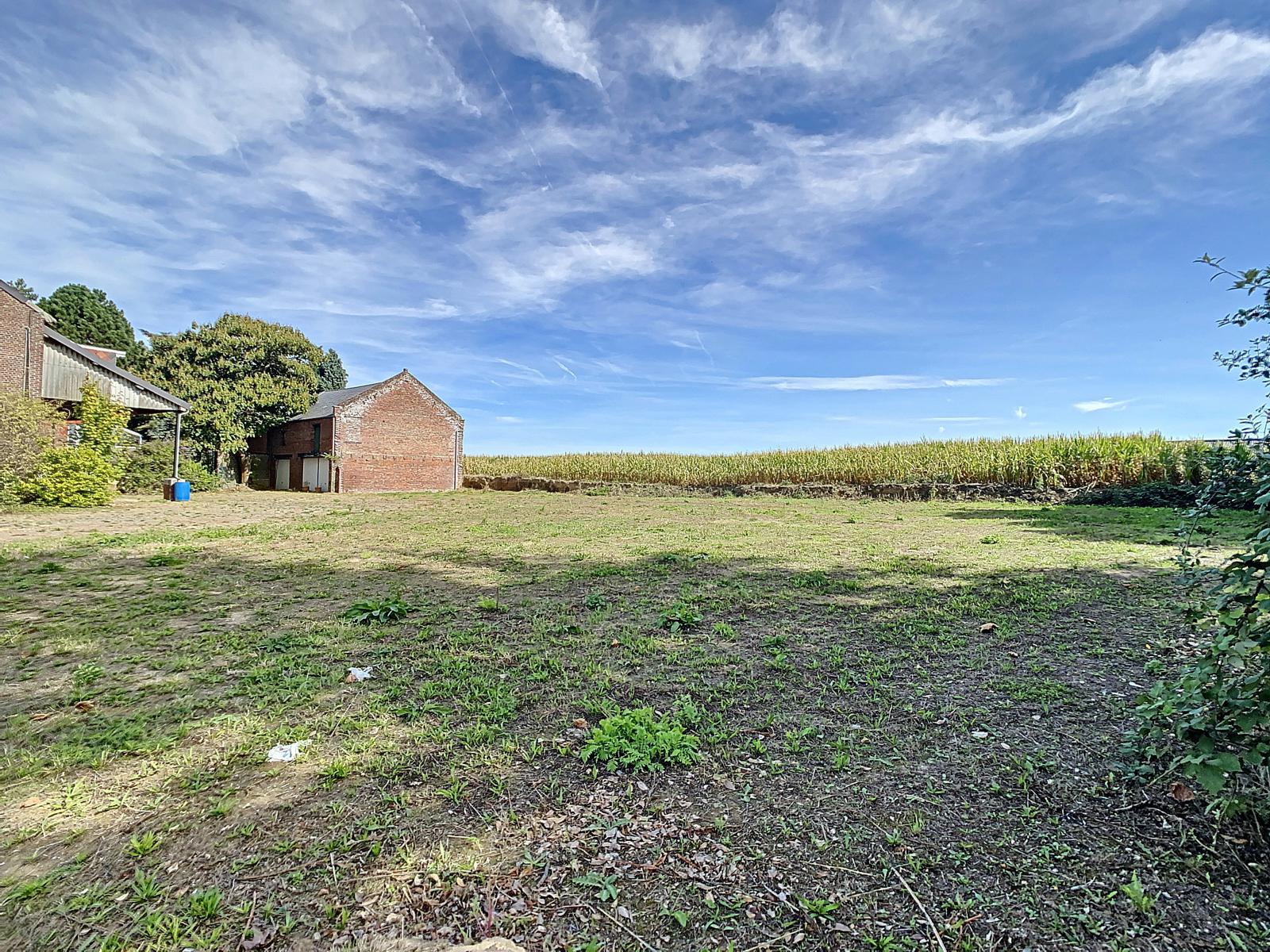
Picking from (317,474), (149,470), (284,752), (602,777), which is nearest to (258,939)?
(284,752)

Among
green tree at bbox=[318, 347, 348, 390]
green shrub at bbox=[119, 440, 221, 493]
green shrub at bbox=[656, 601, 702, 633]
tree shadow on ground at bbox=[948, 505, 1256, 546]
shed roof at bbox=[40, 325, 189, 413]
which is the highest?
green tree at bbox=[318, 347, 348, 390]

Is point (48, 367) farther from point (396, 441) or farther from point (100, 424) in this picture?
point (396, 441)

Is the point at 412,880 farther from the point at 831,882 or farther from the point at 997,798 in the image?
the point at 997,798

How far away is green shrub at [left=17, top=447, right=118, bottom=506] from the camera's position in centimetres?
1505

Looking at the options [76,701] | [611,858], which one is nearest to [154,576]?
[76,701]

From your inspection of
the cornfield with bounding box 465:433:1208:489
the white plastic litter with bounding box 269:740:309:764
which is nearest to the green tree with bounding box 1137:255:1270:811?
the white plastic litter with bounding box 269:740:309:764

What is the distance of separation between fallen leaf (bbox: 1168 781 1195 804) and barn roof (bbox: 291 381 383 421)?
31651mm

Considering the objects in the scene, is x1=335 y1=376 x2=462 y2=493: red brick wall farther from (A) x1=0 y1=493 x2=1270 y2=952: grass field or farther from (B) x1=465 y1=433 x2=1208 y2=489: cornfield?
(A) x1=0 y1=493 x2=1270 y2=952: grass field

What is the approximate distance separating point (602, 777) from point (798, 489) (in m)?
23.4

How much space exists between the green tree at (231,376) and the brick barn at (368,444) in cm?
172

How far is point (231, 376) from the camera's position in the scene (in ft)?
97.7

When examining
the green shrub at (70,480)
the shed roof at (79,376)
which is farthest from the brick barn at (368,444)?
the green shrub at (70,480)

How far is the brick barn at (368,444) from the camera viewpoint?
29062 mm

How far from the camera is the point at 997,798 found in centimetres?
237
